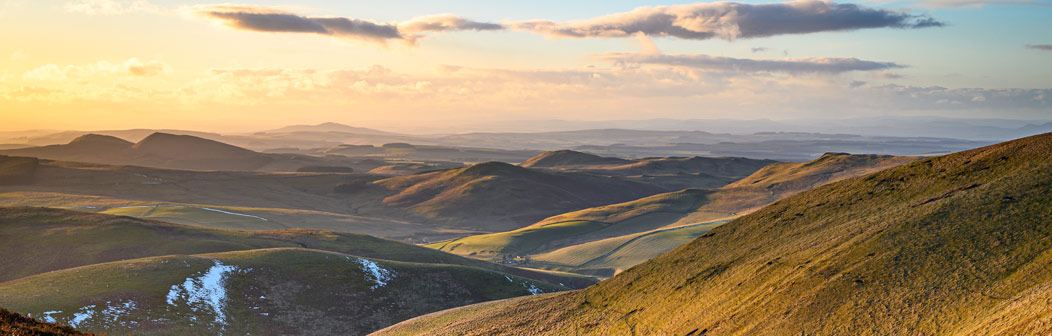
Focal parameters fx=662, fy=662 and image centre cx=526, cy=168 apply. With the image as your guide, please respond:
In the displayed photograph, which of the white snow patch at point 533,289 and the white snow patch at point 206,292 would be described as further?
the white snow patch at point 533,289

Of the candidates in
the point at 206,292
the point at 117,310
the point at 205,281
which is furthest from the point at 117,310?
the point at 205,281

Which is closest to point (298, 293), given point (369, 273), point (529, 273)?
point (369, 273)

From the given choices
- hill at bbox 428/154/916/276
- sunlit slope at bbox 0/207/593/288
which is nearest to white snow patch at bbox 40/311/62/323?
sunlit slope at bbox 0/207/593/288

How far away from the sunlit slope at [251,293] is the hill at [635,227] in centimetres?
4133

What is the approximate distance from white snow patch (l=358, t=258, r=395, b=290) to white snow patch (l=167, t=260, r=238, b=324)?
12182mm

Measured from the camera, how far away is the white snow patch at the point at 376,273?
197ft

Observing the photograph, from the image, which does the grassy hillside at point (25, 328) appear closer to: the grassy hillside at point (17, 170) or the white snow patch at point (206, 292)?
the white snow patch at point (206, 292)

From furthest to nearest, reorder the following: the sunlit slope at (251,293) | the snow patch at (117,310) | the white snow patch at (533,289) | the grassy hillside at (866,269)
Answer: the white snow patch at (533,289) → the sunlit slope at (251,293) → the snow patch at (117,310) → the grassy hillside at (866,269)

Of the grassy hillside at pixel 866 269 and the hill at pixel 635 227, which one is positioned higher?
the grassy hillside at pixel 866 269

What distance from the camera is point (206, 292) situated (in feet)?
165

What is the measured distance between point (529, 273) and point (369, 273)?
81.9 ft

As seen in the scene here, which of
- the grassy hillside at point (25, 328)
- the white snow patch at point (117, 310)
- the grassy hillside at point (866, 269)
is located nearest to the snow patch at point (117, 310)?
the white snow patch at point (117, 310)

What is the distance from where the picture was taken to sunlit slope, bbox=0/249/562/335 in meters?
43.0

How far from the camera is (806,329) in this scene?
72.8ft
